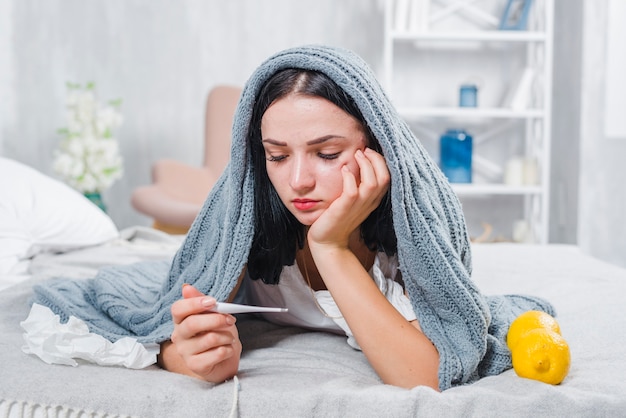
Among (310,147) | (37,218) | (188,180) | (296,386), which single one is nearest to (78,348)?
(296,386)

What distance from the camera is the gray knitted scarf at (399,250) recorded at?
3.24ft

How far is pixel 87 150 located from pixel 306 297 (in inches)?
84.2

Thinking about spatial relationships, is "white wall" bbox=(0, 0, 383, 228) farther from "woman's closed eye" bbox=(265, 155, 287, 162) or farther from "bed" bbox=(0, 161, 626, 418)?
"woman's closed eye" bbox=(265, 155, 287, 162)

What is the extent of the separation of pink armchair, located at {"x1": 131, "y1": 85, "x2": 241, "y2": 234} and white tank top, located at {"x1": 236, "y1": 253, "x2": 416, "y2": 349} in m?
1.65

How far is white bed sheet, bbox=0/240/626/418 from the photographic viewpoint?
0.84 meters

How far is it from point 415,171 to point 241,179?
0.88ft

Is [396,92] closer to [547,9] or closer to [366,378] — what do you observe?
[547,9]

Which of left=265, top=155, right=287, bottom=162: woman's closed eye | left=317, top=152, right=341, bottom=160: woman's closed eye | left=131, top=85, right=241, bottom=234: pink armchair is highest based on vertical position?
left=317, top=152, right=341, bottom=160: woman's closed eye

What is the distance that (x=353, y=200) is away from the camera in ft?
3.19

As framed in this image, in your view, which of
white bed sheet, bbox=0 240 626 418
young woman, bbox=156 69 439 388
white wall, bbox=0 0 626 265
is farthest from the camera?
white wall, bbox=0 0 626 265

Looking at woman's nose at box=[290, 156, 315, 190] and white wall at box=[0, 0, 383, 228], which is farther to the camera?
white wall at box=[0, 0, 383, 228]

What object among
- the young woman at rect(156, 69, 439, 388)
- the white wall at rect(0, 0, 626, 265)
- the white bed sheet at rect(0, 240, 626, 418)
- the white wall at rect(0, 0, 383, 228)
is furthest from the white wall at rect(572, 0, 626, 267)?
the young woman at rect(156, 69, 439, 388)

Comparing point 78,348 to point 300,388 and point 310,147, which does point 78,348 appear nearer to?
point 300,388

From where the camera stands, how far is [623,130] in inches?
139
